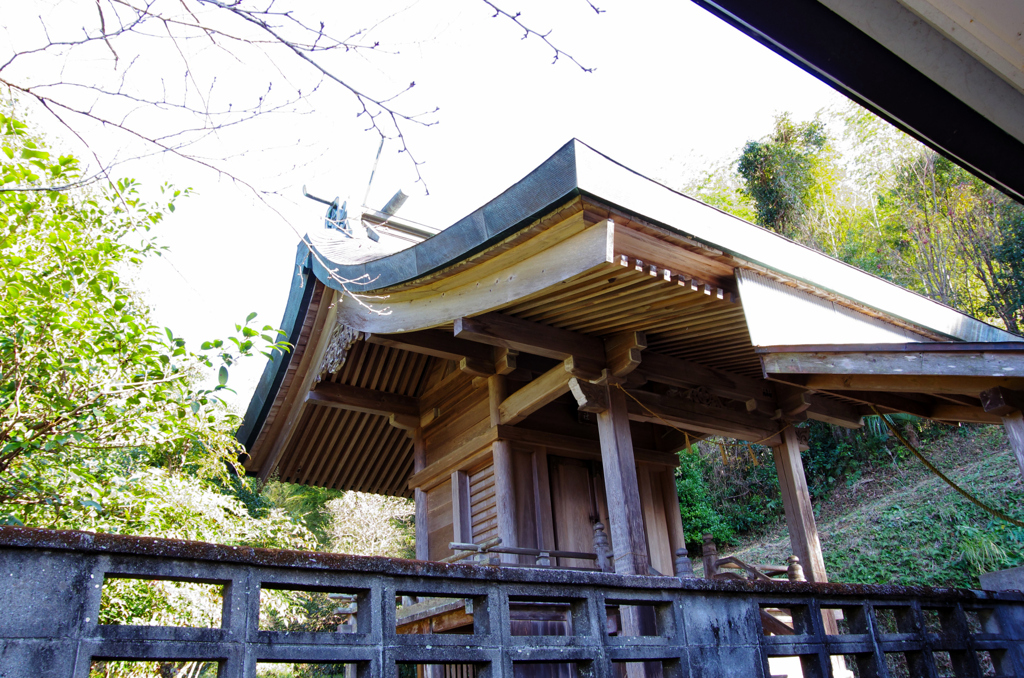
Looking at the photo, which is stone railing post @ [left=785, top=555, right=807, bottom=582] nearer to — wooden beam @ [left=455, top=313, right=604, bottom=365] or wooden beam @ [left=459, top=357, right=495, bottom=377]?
wooden beam @ [left=455, top=313, right=604, bottom=365]

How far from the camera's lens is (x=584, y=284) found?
17.4ft

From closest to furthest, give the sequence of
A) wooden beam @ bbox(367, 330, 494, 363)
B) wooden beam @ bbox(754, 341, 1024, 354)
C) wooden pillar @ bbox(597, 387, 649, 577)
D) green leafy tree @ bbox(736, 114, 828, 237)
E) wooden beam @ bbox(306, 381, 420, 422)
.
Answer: wooden beam @ bbox(754, 341, 1024, 354)
wooden pillar @ bbox(597, 387, 649, 577)
wooden beam @ bbox(367, 330, 494, 363)
wooden beam @ bbox(306, 381, 420, 422)
green leafy tree @ bbox(736, 114, 828, 237)

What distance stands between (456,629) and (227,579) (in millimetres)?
4495

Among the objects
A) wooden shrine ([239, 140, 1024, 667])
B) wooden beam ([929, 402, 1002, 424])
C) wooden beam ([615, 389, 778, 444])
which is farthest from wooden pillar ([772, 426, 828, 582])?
wooden beam ([929, 402, 1002, 424])

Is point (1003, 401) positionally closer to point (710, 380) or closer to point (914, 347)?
point (914, 347)

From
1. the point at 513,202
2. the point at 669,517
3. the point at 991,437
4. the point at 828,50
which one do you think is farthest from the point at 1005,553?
the point at 828,50

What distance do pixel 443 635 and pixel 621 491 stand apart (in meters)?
2.89

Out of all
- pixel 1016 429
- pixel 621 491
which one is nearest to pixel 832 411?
pixel 621 491

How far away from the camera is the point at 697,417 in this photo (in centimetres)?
688

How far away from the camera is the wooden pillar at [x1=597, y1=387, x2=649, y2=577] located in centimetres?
558

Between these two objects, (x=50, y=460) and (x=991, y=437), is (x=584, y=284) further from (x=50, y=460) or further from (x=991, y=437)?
(x=991, y=437)

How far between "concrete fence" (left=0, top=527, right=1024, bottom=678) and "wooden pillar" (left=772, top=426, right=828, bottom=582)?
5.77 ft

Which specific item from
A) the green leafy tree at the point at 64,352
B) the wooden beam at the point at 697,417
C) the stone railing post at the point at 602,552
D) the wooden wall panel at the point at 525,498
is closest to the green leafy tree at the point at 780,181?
the wooden beam at the point at 697,417

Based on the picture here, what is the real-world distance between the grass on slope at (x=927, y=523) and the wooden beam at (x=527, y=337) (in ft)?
27.4
